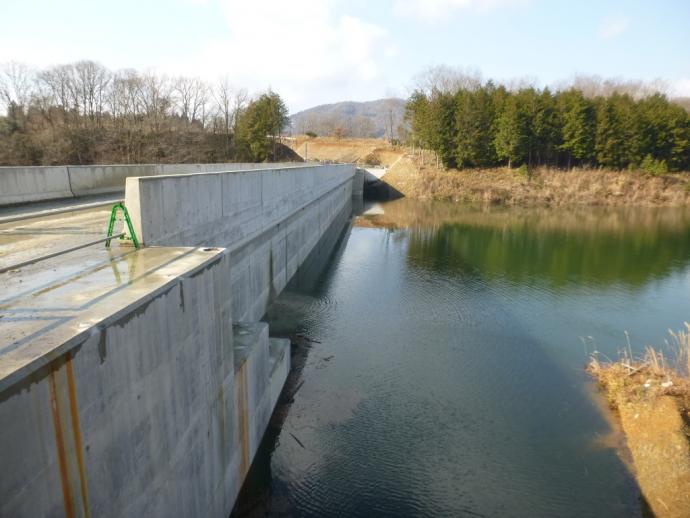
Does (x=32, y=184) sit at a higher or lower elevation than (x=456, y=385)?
higher

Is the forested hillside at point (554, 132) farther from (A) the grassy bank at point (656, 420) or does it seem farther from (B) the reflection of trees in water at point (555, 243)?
(A) the grassy bank at point (656, 420)

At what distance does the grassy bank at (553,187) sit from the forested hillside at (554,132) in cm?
173

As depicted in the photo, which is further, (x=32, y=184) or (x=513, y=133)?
(x=513, y=133)

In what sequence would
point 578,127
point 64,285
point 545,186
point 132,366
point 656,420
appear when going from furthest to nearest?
point 578,127 → point 545,186 → point 656,420 → point 64,285 → point 132,366

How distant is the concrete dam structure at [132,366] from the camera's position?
3.26 m

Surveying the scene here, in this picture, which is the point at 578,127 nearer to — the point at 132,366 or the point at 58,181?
the point at 58,181

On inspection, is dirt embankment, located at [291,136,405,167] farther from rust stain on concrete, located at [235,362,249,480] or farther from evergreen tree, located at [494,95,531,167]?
rust stain on concrete, located at [235,362,249,480]

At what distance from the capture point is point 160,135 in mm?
52906

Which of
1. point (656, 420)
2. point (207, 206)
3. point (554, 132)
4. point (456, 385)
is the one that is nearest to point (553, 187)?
point (554, 132)

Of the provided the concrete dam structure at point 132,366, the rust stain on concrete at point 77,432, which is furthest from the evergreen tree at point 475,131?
the rust stain on concrete at point 77,432

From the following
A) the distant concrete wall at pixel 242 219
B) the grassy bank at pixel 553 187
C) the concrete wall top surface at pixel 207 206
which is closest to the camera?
the concrete wall top surface at pixel 207 206

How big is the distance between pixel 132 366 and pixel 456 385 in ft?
29.2

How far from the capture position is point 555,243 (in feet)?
99.1

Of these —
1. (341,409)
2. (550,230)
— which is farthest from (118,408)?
(550,230)
